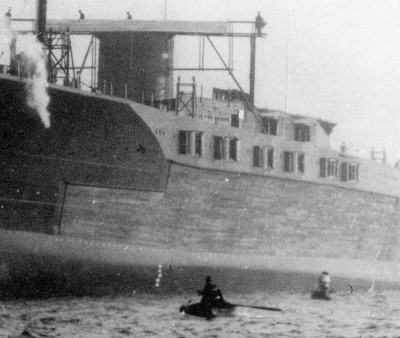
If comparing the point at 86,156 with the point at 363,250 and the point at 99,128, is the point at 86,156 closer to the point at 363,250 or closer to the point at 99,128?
the point at 99,128

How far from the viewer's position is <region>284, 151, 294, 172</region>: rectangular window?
906 inches

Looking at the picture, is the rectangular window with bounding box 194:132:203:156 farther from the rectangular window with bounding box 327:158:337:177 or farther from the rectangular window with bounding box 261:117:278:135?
the rectangular window with bounding box 327:158:337:177

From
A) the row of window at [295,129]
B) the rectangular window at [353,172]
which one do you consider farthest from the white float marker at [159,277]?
the rectangular window at [353,172]

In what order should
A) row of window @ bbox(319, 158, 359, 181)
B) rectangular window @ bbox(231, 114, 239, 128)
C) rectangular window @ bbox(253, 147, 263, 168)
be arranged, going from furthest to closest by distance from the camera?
row of window @ bbox(319, 158, 359, 181) < rectangular window @ bbox(231, 114, 239, 128) < rectangular window @ bbox(253, 147, 263, 168)

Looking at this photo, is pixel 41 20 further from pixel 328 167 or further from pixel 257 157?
pixel 328 167

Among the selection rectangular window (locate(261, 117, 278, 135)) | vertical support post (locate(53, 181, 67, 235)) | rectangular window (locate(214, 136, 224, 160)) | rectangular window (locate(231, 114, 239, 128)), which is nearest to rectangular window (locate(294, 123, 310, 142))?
rectangular window (locate(261, 117, 278, 135))

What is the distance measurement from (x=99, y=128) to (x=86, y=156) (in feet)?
2.72

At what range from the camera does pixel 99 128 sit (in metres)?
18.7

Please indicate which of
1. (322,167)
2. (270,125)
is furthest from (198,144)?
(322,167)

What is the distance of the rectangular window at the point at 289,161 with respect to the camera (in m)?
23.0

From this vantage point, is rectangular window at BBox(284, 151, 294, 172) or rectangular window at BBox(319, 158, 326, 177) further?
rectangular window at BBox(319, 158, 326, 177)

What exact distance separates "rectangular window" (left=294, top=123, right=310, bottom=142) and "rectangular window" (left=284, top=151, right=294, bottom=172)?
2.54m

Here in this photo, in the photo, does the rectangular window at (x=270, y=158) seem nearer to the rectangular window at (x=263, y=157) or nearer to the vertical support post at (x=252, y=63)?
the rectangular window at (x=263, y=157)

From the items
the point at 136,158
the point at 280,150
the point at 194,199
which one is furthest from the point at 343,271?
the point at 136,158
